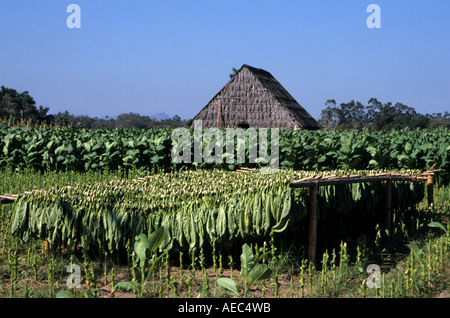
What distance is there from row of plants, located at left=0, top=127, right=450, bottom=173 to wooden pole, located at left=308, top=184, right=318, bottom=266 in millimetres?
5117

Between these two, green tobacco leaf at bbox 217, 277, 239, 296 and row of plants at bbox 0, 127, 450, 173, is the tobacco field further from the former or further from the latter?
row of plants at bbox 0, 127, 450, 173

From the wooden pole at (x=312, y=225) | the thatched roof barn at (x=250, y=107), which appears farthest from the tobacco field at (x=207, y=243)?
the thatched roof barn at (x=250, y=107)

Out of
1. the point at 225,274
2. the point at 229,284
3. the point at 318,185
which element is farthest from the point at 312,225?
the point at 229,284

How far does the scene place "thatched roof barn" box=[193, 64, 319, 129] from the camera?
27.7 m

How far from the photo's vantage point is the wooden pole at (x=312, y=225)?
5.49 m

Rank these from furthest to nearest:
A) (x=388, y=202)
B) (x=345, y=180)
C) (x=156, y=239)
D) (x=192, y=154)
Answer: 1. (x=192, y=154)
2. (x=388, y=202)
3. (x=345, y=180)
4. (x=156, y=239)

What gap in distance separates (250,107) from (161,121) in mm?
48756

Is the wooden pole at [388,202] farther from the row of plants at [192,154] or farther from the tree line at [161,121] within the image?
the tree line at [161,121]

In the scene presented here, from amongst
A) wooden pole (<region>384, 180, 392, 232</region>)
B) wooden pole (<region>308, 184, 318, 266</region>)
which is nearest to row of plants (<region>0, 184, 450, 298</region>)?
wooden pole (<region>308, 184, 318, 266</region>)

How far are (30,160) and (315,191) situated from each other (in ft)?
33.9

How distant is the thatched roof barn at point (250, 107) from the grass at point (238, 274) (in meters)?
21.3

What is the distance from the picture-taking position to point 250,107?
28578mm

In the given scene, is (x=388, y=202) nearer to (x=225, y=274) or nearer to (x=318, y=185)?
(x=318, y=185)

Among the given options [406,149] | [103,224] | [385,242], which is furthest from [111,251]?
[406,149]
